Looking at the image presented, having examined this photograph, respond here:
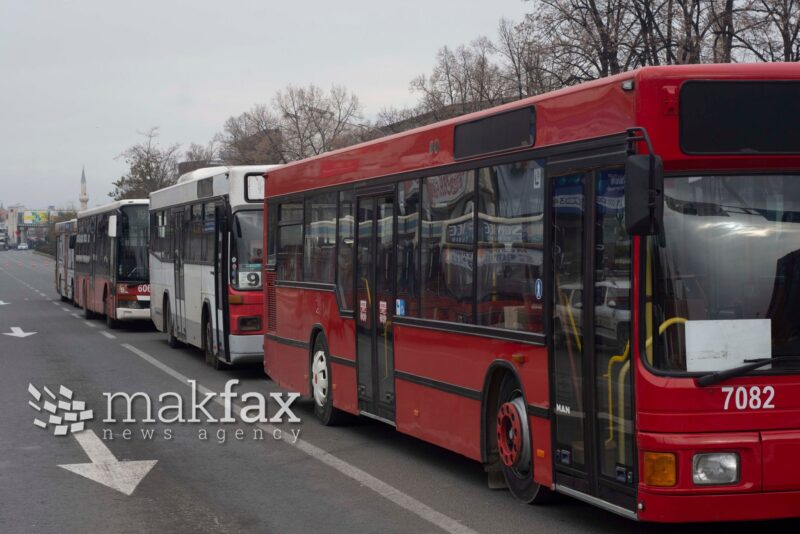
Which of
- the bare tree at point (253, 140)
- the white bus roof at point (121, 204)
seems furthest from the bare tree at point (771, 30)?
the bare tree at point (253, 140)

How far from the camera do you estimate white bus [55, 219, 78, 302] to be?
39562 millimetres

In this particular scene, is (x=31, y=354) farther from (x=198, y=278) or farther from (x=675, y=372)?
(x=675, y=372)

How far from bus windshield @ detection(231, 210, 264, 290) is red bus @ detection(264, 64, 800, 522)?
27.3ft

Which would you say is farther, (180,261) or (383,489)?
(180,261)

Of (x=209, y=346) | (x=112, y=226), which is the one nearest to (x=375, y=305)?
(x=209, y=346)

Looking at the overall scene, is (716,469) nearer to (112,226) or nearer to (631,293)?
(631,293)

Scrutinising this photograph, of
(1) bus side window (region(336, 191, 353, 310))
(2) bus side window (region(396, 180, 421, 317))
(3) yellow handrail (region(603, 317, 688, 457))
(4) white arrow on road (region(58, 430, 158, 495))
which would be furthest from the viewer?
(1) bus side window (region(336, 191, 353, 310))

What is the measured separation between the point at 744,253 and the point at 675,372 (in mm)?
736

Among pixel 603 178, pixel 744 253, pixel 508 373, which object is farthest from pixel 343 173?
pixel 744 253

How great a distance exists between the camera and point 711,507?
641 centimetres

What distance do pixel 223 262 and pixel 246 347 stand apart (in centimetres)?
130

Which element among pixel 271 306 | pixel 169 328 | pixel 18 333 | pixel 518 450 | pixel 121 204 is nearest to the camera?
pixel 518 450

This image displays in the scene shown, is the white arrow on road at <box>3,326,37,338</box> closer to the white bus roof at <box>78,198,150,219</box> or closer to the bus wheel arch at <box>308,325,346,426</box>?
the white bus roof at <box>78,198,150,219</box>

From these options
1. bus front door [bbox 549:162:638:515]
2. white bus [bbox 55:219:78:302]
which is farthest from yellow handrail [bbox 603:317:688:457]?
white bus [bbox 55:219:78:302]
